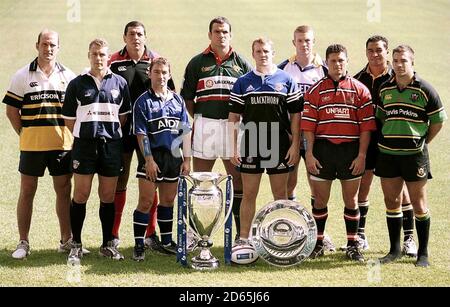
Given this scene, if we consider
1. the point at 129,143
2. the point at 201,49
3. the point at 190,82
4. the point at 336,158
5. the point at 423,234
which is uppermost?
the point at 201,49

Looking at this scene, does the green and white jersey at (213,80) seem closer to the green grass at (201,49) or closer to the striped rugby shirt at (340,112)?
the striped rugby shirt at (340,112)

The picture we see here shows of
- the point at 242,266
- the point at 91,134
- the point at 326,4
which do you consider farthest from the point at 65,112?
the point at 326,4

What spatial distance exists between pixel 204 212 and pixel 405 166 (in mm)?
1591

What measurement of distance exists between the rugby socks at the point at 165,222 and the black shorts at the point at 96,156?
56cm

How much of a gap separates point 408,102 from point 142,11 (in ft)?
58.4

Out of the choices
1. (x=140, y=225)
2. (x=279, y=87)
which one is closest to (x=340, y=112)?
(x=279, y=87)

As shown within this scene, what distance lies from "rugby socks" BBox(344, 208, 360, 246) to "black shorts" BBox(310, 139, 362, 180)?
30cm

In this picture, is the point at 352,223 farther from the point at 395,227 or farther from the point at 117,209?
the point at 117,209

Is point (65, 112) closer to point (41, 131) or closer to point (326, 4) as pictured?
point (41, 131)

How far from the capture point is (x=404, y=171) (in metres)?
5.57

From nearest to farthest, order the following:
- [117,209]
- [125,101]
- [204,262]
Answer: [204,262] < [125,101] < [117,209]

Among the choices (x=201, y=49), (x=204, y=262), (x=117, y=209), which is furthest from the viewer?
(x=201, y=49)

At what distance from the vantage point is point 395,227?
581cm
